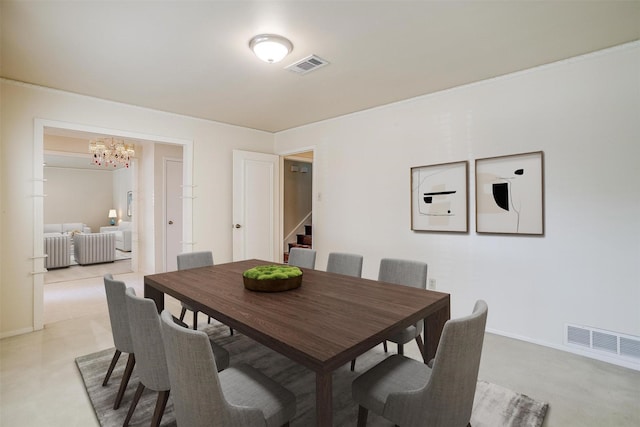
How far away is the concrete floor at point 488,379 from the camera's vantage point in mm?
1871

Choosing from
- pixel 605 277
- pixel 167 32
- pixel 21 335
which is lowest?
pixel 21 335

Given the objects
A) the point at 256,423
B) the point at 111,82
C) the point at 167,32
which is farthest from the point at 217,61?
the point at 256,423

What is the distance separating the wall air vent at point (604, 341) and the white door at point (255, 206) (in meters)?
3.79

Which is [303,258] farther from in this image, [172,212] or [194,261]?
[172,212]

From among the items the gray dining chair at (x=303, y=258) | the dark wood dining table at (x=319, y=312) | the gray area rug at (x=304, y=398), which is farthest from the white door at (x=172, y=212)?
the dark wood dining table at (x=319, y=312)

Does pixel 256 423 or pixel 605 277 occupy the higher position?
pixel 605 277

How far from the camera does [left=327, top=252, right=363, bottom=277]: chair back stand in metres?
2.76

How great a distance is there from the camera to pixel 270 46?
7.54 ft

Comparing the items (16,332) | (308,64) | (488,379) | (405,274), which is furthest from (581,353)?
(16,332)

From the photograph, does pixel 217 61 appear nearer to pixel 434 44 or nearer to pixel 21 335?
pixel 434 44

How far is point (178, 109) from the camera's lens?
3984 millimetres

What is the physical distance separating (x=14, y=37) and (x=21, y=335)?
107 inches

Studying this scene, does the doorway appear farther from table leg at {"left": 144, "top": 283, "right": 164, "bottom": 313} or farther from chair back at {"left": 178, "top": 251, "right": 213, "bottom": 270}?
table leg at {"left": 144, "top": 283, "right": 164, "bottom": 313}

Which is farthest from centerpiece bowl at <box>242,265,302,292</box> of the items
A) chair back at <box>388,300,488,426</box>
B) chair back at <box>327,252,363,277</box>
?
chair back at <box>388,300,488,426</box>
